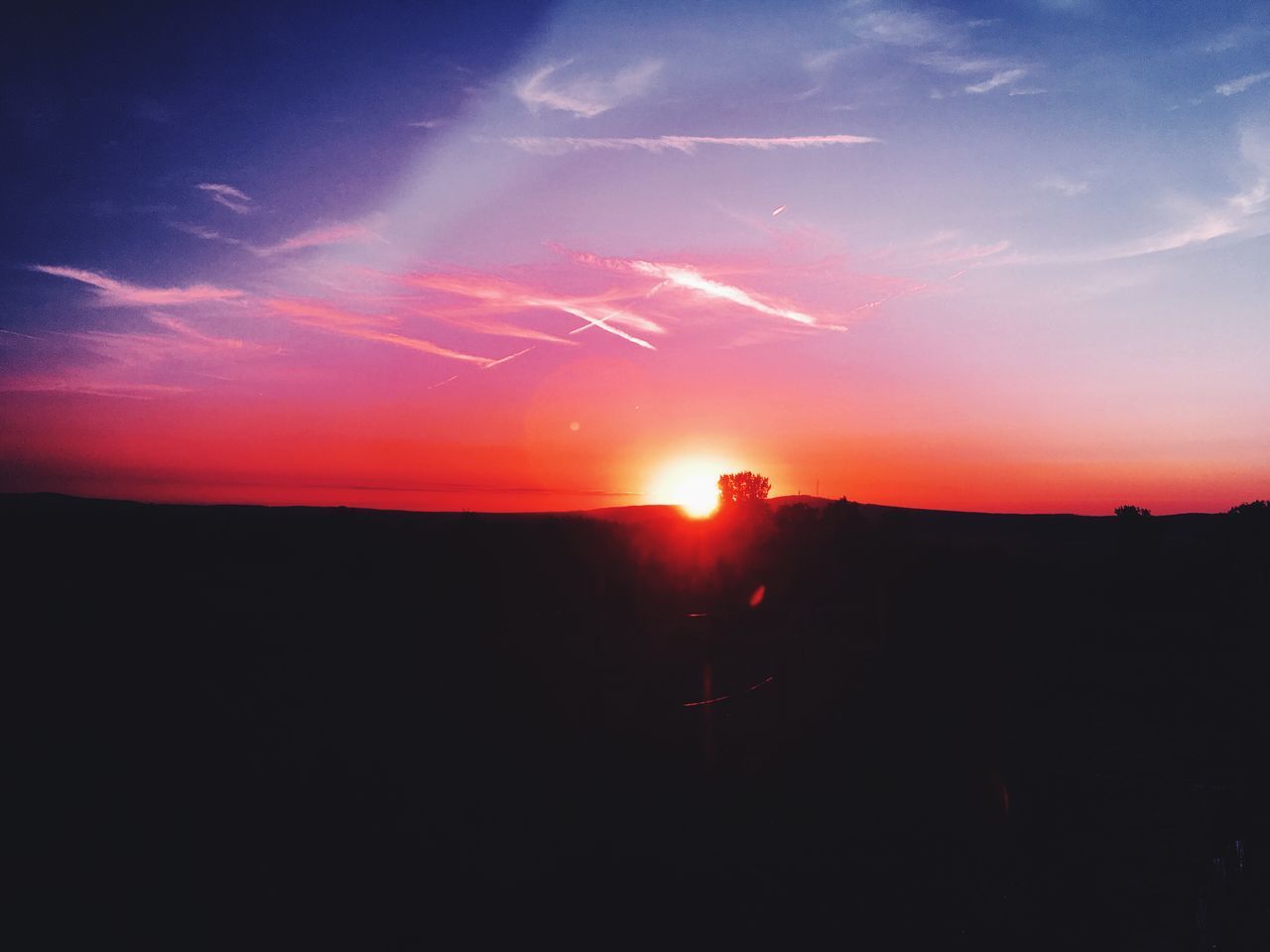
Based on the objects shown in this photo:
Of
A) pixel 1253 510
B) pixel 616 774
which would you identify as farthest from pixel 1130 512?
pixel 616 774

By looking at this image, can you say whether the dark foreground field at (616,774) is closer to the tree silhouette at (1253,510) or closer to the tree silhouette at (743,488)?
the tree silhouette at (1253,510)

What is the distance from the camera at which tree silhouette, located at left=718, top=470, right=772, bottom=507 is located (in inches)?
3017

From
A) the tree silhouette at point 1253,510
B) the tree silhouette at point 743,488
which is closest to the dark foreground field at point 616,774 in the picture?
the tree silhouette at point 1253,510

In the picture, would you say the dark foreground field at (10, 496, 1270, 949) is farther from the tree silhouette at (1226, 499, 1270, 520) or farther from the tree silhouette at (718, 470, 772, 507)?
the tree silhouette at (718, 470, 772, 507)

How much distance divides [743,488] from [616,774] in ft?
222

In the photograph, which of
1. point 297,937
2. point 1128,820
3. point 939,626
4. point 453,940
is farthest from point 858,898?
point 939,626

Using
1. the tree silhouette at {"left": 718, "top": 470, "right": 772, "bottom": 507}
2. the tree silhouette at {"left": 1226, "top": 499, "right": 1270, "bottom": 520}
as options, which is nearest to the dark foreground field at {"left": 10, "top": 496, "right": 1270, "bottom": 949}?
the tree silhouette at {"left": 1226, "top": 499, "right": 1270, "bottom": 520}

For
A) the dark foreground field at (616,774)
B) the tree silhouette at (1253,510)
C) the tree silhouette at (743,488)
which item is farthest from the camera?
the tree silhouette at (743,488)

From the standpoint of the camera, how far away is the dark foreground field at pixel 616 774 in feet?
24.3

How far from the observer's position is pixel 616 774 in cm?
1106

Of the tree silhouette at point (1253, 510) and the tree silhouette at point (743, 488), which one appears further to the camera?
the tree silhouette at point (743, 488)

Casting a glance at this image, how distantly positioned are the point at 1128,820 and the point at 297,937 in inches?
427

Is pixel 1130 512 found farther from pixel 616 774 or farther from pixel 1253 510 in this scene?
pixel 616 774

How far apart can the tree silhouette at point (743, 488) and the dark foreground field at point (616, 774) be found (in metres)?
48.6
